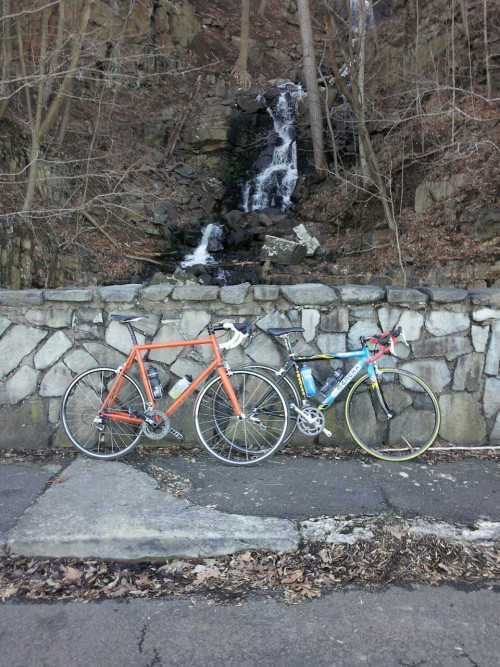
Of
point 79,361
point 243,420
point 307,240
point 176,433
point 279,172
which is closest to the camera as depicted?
point 243,420

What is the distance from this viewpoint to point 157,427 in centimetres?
420

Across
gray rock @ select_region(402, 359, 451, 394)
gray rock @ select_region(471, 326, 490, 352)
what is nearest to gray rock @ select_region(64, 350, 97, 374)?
gray rock @ select_region(402, 359, 451, 394)

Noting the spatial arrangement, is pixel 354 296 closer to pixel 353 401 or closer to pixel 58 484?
pixel 353 401

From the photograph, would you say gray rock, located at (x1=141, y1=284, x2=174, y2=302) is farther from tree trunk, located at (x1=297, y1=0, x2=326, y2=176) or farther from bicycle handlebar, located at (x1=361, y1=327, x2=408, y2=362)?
tree trunk, located at (x1=297, y1=0, x2=326, y2=176)

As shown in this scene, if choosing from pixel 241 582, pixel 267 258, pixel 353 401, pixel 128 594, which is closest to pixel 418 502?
pixel 353 401

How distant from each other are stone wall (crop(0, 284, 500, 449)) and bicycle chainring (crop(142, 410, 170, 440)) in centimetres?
34

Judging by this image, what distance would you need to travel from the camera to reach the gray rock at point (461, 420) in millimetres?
4582

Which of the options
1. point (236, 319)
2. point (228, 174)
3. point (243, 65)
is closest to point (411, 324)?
point (236, 319)

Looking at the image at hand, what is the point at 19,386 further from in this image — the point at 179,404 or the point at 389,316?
the point at 389,316

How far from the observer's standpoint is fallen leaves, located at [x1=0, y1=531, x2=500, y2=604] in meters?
2.73

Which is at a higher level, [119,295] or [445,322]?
[119,295]

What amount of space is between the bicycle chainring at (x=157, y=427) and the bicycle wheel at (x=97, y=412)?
184 millimetres

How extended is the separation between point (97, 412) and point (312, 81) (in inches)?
562

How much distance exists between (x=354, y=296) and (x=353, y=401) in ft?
3.01
